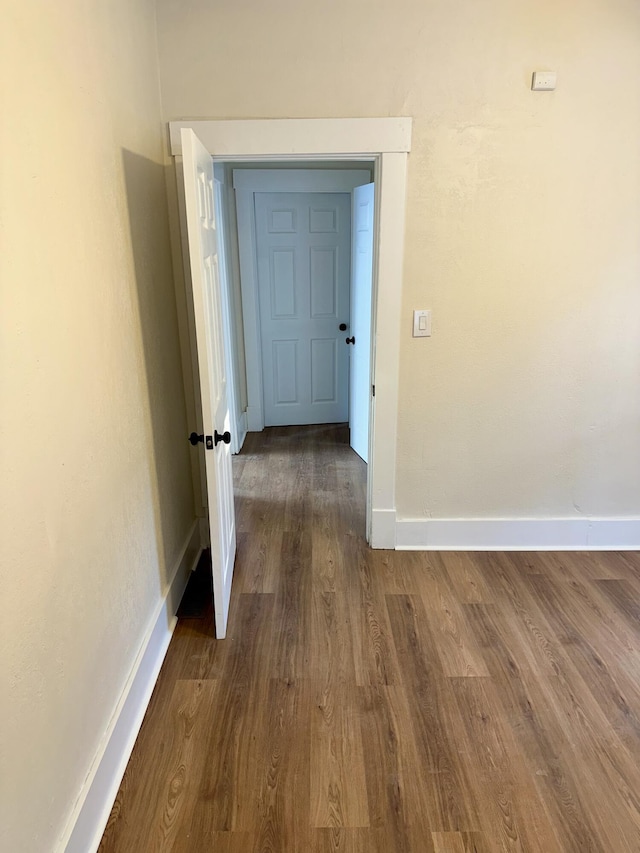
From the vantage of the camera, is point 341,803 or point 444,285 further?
point 444,285

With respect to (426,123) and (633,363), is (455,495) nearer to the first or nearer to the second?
(633,363)

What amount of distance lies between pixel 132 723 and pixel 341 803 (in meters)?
0.73

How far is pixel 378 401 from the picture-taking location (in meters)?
2.77

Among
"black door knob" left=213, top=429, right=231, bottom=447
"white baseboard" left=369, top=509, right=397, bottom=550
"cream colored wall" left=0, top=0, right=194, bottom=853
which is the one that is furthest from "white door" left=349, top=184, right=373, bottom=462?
"cream colored wall" left=0, top=0, right=194, bottom=853

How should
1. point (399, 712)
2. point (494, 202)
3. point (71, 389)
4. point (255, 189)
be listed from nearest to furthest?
point (71, 389), point (399, 712), point (494, 202), point (255, 189)

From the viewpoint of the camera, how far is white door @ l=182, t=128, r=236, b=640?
1.91 metres

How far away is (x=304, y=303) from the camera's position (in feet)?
15.6

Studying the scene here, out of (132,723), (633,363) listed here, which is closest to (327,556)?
(132,723)

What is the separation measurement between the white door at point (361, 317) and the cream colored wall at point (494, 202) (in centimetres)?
99

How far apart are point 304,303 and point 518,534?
2691mm

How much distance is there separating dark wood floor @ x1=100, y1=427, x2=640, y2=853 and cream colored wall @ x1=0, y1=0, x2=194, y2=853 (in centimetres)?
32

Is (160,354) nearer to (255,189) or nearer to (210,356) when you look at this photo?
(210,356)

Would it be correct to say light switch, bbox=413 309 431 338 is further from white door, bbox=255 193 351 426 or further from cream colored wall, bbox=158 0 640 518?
white door, bbox=255 193 351 426

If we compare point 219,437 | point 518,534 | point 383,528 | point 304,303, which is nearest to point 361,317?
point 304,303
